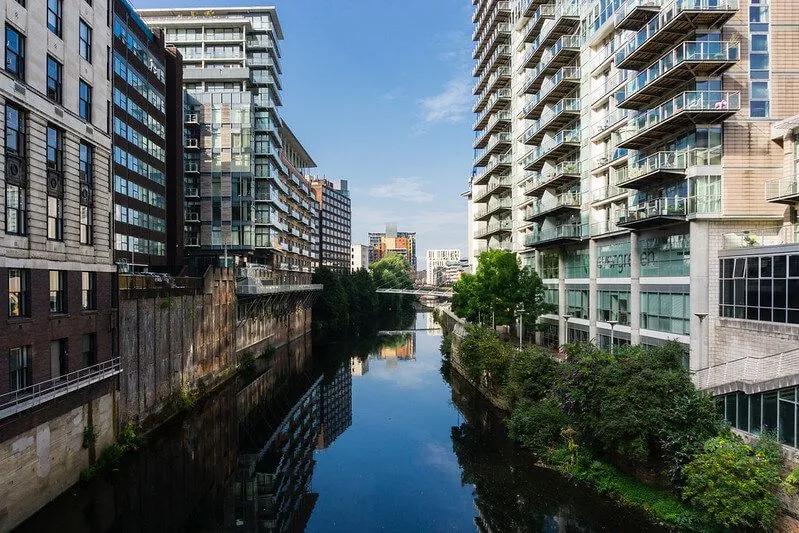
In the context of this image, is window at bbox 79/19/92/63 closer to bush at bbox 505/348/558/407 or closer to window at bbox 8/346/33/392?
window at bbox 8/346/33/392

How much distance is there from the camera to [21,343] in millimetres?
19938

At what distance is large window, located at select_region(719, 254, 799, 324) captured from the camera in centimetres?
2100

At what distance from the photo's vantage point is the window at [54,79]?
22509 millimetres

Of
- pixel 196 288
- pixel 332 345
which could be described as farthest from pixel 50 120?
pixel 332 345

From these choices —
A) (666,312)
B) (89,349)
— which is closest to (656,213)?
(666,312)

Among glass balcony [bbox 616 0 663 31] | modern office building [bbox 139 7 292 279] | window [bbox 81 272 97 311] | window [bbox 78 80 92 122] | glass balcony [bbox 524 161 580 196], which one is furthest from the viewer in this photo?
modern office building [bbox 139 7 292 279]

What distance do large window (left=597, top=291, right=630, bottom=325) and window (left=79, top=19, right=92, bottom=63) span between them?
112ft

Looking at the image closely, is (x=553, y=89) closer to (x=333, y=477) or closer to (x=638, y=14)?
(x=638, y=14)

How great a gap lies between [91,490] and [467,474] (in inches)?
669

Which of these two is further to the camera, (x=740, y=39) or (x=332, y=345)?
(x=332, y=345)

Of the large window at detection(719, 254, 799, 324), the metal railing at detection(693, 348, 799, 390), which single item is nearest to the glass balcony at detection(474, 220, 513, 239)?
the large window at detection(719, 254, 799, 324)

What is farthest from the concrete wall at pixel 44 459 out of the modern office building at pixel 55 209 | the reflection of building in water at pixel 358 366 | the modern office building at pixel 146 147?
the reflection of building in water at pixel 358 366

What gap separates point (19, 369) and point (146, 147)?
119 ft

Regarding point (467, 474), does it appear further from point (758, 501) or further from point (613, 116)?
point (613, 116)
